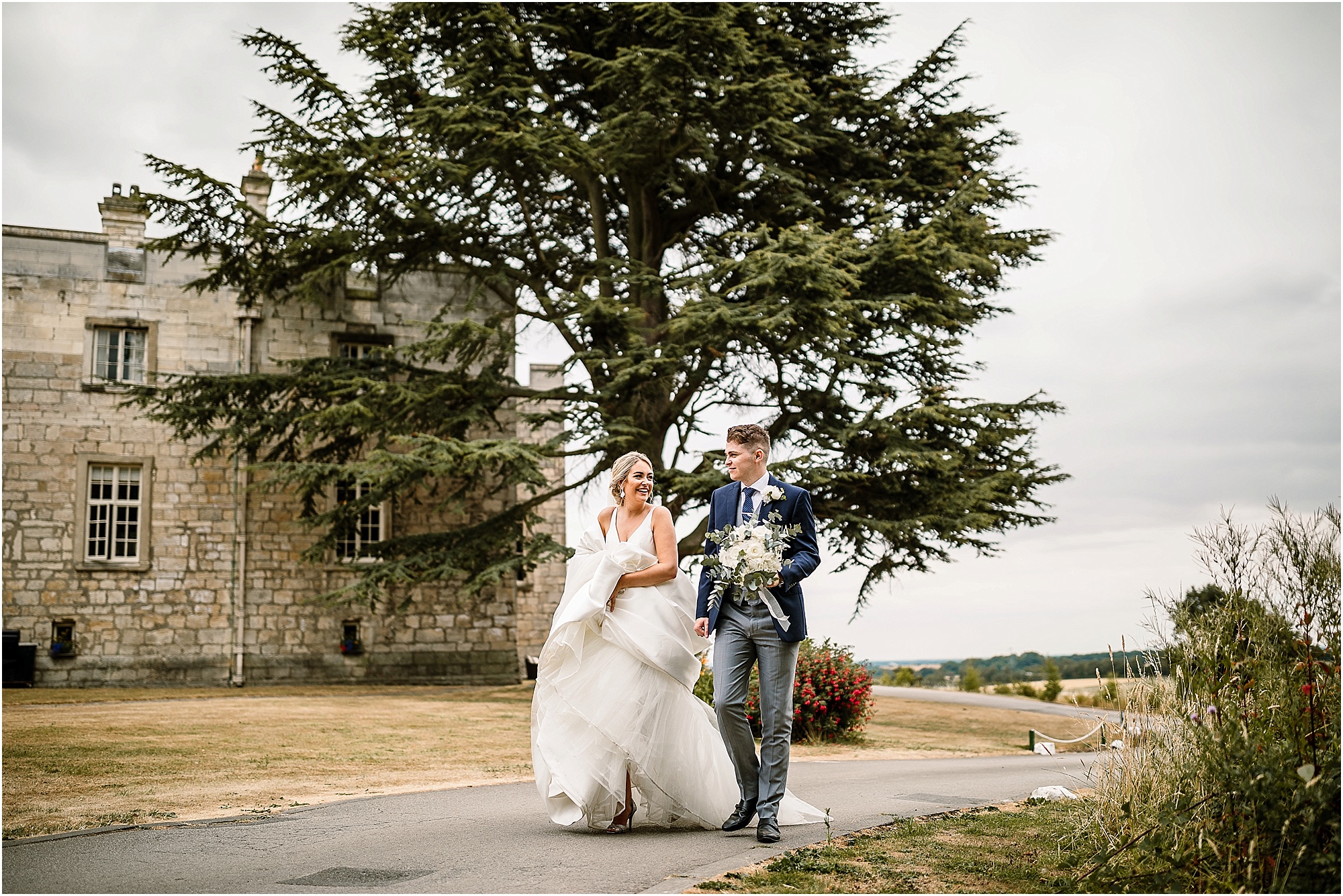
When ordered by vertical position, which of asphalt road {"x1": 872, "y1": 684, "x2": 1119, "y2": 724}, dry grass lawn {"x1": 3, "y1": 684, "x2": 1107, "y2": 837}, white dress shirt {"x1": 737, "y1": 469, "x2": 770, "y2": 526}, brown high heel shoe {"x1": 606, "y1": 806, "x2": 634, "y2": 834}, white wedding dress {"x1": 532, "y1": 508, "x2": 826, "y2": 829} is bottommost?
asphalt road {"x1": 872, "y1": 684, "x2": 1119, "y2": 724}

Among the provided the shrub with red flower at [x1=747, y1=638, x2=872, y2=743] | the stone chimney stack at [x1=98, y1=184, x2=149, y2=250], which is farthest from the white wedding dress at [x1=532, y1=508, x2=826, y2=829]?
the stone chimney stack at [x1=98, y1=184, x2=149, y2=250]

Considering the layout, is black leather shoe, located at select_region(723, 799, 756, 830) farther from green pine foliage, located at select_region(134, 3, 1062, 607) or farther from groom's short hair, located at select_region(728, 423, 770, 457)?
green pine foliage, located at select_region(134, 3, 1062, 607)

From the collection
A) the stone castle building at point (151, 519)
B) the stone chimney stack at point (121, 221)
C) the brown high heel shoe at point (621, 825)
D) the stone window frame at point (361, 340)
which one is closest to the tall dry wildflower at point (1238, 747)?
the brown high heel shoe at point (621, 825)

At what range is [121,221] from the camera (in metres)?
23.2

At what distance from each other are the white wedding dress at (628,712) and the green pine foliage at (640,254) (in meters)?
10.9

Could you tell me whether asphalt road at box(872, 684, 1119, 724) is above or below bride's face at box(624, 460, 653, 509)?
below

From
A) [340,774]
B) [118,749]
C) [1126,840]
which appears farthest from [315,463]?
[1126,840]

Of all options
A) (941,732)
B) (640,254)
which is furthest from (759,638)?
(640,254)

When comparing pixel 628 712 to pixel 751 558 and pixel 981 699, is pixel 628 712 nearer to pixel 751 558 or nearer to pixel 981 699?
pixel 751 558

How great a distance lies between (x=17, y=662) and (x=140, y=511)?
11.5 ft

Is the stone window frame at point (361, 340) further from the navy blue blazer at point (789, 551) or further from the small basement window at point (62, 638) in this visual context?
the navy blue blazer at point (789, 551)

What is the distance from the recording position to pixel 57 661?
2108 centimetres

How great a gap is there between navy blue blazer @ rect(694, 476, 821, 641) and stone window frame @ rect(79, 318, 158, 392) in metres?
18.7

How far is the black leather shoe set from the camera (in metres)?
6.06
